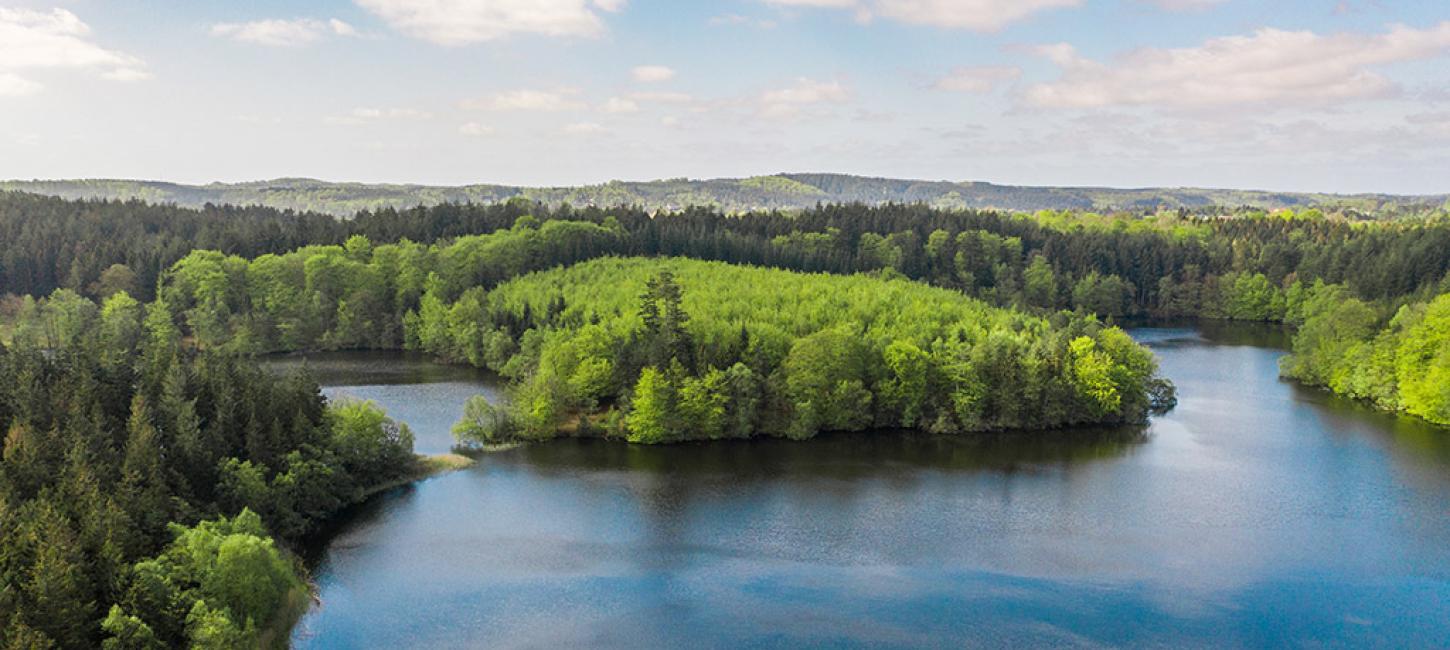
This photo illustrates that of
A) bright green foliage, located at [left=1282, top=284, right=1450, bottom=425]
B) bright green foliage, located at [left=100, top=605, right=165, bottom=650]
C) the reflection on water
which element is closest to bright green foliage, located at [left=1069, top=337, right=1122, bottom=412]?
bright green foliage, located at [left=1282, top=284, right=1450, bottom=425]

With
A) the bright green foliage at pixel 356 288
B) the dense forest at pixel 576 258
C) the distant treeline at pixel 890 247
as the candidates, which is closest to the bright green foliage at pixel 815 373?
the dense forest at pixel 576 258

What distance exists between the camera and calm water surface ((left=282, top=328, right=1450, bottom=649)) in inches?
1462

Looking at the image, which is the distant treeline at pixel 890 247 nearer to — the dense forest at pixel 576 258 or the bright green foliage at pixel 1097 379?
the dense forest at pixel 576 258

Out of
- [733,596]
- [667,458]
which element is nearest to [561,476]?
[667,458]

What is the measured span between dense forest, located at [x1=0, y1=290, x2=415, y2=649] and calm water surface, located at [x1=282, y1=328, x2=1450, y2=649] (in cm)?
290

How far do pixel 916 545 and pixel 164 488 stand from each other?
1225 inches

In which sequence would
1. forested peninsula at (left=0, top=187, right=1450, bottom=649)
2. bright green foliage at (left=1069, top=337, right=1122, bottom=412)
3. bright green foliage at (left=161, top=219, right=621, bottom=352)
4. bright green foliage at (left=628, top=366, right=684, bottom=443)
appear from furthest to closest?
bright green foliage at (left=161, top=219, right=621, bottom=352)
bright green foliage at (left=1069, top=337, right=1122, bottom=412)
bright green foliage at (left=628, top=366, right=684, bottom=443)
forested peninsula at (left=0, top=187, right=1450, bottom=649)

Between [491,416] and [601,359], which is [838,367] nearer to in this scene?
[601,359]

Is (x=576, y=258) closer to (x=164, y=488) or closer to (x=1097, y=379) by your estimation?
(x=1097, y=379)

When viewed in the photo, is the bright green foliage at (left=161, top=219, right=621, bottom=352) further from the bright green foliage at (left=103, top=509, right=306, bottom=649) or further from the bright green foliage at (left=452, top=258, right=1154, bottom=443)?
the bright green foliage at (left=103, top=509, right=306, bottom=649)

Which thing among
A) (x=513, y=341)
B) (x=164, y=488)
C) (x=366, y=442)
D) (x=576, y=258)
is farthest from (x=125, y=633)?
(x=576, y=258)

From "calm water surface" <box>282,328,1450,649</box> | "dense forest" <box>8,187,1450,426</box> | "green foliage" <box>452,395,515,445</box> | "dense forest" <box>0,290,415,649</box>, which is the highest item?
"dense forest" <box>8,187,1450,426</box>

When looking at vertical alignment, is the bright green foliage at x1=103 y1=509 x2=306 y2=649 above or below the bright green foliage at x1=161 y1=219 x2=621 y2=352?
below

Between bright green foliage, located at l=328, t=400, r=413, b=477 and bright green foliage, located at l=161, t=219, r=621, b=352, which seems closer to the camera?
bright green foliage, located at l=328, t=400, r=413, b=477
